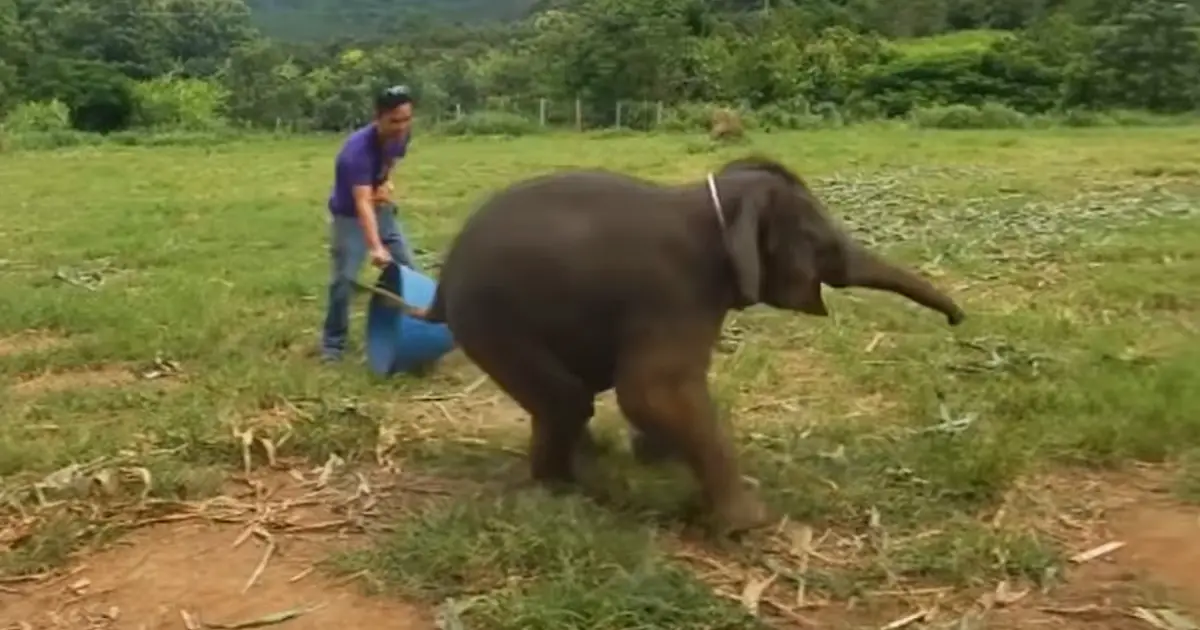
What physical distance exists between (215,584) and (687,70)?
1354 inches

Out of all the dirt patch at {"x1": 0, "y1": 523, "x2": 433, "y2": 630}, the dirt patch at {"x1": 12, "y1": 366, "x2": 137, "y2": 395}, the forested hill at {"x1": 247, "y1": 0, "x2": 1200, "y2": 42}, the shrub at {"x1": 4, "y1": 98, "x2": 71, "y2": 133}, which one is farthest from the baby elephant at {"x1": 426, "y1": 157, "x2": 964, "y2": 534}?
the forested hill at {"x1": 247, "y1": 0, "x2": 1200, "y2": 42}

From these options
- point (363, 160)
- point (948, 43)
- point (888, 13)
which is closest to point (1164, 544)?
point (363, 160)

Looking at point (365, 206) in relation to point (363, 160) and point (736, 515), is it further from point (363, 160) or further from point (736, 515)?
point (736, 515)

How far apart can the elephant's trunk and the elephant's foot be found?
35.1 inches

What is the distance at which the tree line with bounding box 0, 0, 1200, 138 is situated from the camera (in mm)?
32969

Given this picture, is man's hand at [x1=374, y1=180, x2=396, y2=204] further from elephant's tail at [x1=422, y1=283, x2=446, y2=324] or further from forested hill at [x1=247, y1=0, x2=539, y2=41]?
forested hill at [x1=247, y1=0, x2=539, y2=41]

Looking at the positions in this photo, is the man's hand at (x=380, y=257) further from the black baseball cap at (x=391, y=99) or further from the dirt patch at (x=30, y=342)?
the dirt patch at (x=30, y=342)

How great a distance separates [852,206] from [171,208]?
21.6ft

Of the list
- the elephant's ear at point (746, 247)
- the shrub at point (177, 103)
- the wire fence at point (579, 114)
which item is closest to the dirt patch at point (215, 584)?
the elephant's ear at point (746, 247)

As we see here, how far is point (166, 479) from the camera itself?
17.1 feet

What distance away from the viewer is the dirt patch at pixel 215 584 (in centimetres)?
433

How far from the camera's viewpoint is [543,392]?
5.09 m

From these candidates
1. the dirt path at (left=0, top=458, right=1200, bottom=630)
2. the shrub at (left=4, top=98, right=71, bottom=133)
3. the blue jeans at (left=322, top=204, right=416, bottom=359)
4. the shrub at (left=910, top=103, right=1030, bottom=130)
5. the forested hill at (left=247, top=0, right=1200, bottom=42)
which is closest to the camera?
the dirt path at (left=0, top=458, right=1200, bottom=630)

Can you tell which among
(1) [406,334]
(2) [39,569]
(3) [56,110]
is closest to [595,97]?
(3) [56,110]
